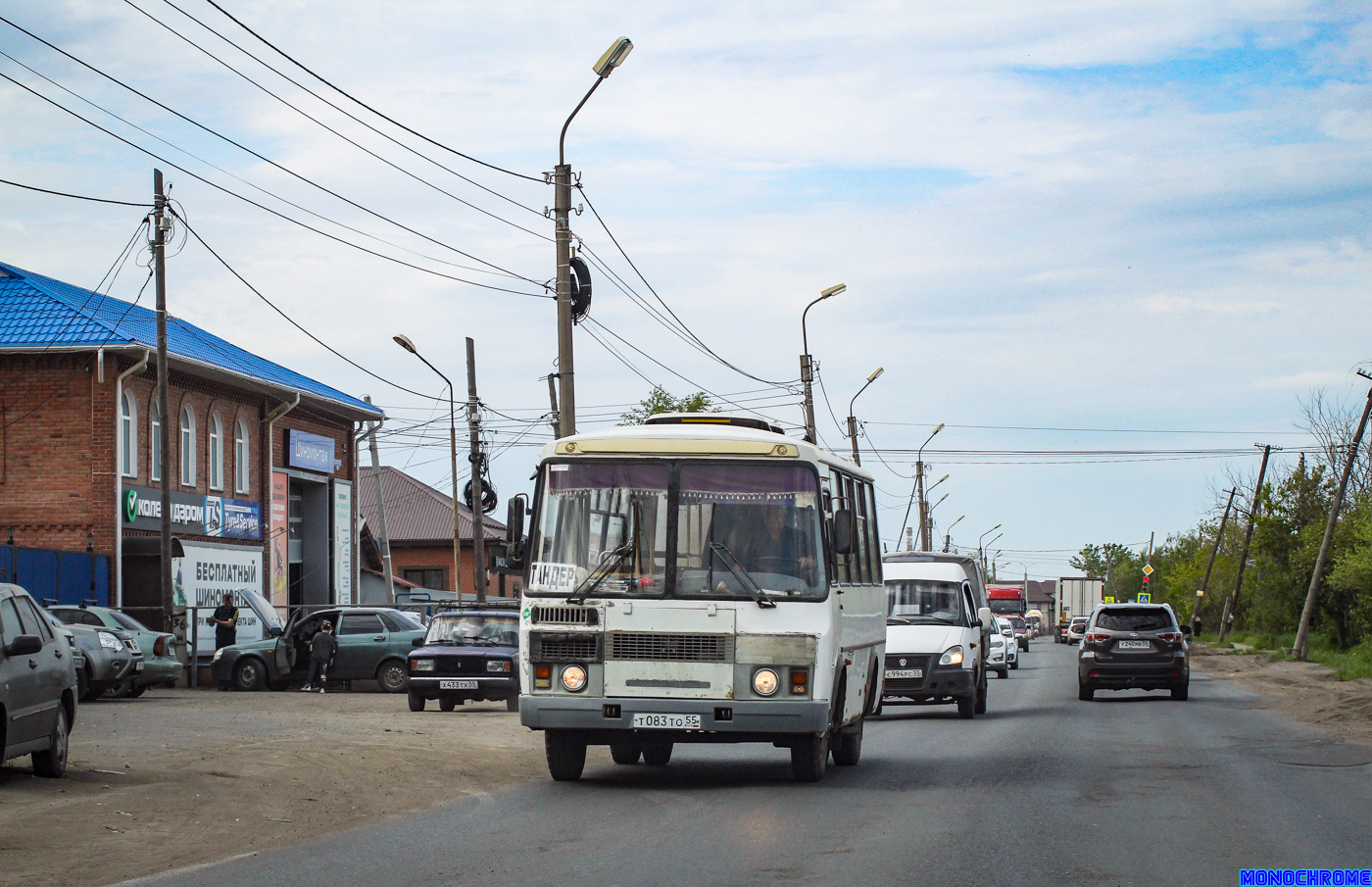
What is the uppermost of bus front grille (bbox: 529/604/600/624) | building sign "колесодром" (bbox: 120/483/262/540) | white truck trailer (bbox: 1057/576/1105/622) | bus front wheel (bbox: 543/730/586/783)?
building sign "колесодром" (bbox: 120/483/262/540)

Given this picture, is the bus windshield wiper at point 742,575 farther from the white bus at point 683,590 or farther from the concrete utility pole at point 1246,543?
the concrete utility pole at point 1246,543

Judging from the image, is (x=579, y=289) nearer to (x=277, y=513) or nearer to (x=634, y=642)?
(x=634, y=642)

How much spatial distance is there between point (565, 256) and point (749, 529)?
36.8ft

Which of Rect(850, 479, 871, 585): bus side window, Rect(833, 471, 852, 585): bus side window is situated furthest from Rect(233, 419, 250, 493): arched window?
Rect(833, 471, 852, 585): bus side window

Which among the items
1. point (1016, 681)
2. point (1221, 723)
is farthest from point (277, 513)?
point (1221, 723)

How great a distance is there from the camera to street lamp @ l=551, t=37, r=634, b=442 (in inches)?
843

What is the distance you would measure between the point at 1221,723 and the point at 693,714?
37.3 ft

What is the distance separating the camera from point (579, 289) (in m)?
23.5

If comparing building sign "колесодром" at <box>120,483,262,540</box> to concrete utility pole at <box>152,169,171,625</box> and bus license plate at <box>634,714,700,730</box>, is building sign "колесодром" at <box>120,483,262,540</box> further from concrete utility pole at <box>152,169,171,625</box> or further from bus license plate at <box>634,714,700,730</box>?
bus license plate at <box>634,714,700,730</box>

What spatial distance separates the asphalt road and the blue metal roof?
22.3m

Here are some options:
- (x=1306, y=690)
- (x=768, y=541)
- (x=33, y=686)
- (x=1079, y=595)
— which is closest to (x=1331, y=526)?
(x=1306, y=690)

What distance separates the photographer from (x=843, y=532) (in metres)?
12.5

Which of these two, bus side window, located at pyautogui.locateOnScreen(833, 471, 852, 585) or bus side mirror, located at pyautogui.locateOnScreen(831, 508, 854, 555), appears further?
bus side window, located at pyautogui.locateOnScreen(833, 471, 852, 585)

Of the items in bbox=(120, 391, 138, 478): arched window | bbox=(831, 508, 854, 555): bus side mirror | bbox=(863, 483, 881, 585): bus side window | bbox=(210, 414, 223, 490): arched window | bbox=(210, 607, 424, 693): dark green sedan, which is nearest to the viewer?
bbox=(831, 508, 854, 555): bus side mirror
